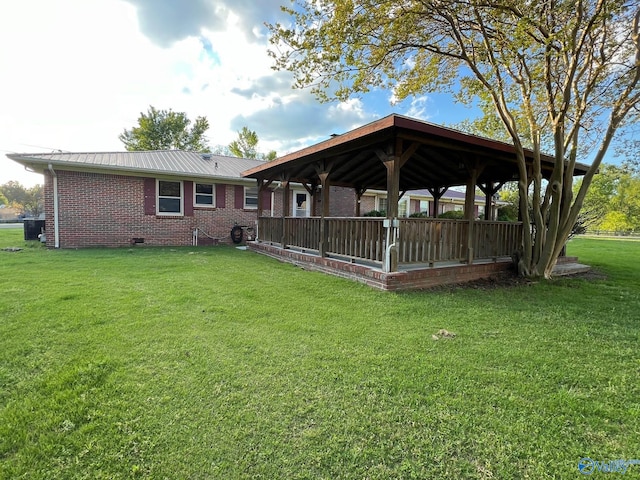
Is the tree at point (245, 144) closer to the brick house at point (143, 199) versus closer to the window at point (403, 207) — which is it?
the window at point (403, 207)

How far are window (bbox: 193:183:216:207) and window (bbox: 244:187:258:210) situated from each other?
1338 millimetres

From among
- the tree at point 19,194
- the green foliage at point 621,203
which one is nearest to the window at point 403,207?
the green foliage at point 621,203

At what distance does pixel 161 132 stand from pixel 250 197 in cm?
2108

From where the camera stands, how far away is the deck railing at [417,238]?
5.71 meters

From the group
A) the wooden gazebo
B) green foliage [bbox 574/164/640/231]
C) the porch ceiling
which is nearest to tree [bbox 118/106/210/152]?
the porch ceiling

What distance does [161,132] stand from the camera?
2880 cm

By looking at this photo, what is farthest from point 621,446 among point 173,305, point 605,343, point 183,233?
point 183,233

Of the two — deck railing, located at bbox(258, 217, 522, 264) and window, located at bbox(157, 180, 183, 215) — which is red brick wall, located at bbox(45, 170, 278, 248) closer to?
window, located at bbox(157, 180, 183, 215)

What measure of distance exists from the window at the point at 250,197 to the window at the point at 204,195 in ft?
4.39

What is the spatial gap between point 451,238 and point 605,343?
10.6 feet

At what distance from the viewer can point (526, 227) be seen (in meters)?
6.49

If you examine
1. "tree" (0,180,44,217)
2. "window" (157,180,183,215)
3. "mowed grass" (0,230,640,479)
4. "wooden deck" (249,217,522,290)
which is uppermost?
"tree" (0,180,44,217)

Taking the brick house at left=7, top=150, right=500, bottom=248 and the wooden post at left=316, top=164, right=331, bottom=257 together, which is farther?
the brick house at left=7, top=150, right=500, bottom=248

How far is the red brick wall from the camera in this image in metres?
9.84
